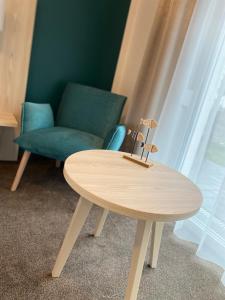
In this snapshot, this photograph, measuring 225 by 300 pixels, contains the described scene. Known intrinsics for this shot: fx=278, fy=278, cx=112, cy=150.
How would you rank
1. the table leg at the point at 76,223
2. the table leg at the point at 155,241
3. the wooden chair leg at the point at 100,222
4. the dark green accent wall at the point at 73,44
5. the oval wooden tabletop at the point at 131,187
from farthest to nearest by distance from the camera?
the dark green accent wall at the point at 73,44
the wooden chair leg at the point at 100,222
the table leg at the point at 155,241
the table leg at the point at 76,223
the oval wooden tabletop at the point at 131,187

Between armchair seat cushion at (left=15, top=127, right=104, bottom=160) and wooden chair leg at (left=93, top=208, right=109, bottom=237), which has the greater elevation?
armchair seat cushion at (left=15, top=127, right=104, bottom=160)

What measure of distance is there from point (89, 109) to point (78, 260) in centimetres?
127

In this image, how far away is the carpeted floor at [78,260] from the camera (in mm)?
1251

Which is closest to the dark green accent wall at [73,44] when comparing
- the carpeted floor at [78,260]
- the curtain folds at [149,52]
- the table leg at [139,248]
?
the curtain folds at [149,52]

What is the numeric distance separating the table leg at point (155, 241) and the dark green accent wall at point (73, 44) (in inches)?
59.8

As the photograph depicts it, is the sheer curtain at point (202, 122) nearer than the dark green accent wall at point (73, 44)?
Yes

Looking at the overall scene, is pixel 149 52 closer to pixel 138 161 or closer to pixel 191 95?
pixel 191 95

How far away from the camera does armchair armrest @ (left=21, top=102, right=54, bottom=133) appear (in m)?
1.97

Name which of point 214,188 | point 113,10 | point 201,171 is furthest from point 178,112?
point 113,10

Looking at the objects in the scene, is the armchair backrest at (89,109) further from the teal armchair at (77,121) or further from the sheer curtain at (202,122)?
the sheer curtain at (202,122)

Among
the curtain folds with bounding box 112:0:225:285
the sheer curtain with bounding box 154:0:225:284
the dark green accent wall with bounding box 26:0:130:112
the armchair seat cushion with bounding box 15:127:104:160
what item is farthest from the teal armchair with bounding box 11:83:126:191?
the sheer curtain with bounding box 154:0:225:284

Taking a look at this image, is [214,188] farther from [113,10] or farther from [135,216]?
[113,10]

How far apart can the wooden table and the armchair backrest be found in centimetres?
92

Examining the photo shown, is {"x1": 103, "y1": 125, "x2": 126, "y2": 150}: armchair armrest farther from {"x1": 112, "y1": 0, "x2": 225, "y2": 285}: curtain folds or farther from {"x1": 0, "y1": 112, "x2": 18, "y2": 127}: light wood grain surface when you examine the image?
{"x1": 0, "y1": 112, "x2": 18, "y2": 127}: light wood grain surface
